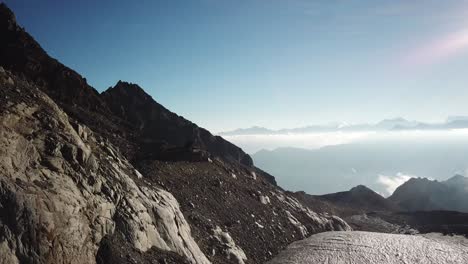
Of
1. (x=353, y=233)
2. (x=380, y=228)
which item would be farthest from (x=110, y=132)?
(x=380, y=228)

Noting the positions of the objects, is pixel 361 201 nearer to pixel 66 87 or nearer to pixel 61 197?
pixel 66 87

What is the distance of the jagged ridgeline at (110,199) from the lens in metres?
17.0

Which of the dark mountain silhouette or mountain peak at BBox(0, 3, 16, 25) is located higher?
mountain peak at BBox(0, 3, 16, 25)

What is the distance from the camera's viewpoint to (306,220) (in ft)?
170

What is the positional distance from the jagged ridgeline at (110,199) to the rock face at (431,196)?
310ft

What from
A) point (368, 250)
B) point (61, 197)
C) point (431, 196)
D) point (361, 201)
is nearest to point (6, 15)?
point (61, 197)

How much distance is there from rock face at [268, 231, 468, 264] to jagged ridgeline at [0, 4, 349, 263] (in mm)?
2545

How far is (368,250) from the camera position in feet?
129

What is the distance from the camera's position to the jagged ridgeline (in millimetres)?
17047

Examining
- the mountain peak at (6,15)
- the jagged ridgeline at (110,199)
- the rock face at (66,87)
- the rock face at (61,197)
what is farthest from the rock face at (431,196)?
the mountain peak at (6,15)

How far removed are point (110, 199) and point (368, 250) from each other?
3080 centimetres

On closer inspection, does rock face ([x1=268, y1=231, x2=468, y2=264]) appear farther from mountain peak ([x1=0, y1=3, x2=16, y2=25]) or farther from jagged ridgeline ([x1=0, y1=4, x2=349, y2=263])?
mountain peak ([x1=0, y1=3, x2=16, y2=25])

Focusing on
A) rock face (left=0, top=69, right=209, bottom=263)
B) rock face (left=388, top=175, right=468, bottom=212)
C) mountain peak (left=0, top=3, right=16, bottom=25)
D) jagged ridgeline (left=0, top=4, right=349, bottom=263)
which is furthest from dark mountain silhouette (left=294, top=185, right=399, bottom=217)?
mountain peak (left=0, top=3, right=16, bottom=25)

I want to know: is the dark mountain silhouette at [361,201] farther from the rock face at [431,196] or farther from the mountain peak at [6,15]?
the mountain peak at [6,15]
